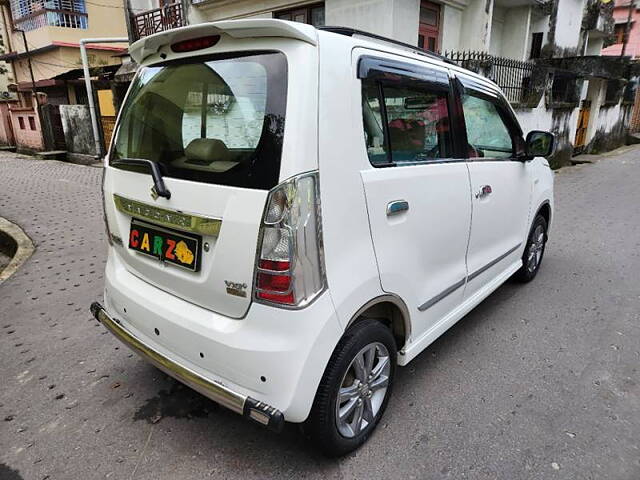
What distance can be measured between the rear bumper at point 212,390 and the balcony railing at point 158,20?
12.6m

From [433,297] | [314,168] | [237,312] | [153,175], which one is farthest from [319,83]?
[433,297]

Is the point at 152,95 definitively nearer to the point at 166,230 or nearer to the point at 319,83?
the point at 166,230

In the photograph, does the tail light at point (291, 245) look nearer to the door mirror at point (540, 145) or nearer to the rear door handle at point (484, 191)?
the rear door handle at point (484, 191)

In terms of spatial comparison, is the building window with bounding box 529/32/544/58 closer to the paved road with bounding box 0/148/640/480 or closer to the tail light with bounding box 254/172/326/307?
the paved road with bounding box 0/148/640/480

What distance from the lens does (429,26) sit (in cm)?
1079

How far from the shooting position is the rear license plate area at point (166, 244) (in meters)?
1.92

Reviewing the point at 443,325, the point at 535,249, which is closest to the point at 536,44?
the point at 535,249

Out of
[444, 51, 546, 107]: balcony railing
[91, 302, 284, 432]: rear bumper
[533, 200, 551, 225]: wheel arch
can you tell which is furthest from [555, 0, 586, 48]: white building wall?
[91, 302, 284, 432]: rear bumper

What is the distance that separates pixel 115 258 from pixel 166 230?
2.14 ft

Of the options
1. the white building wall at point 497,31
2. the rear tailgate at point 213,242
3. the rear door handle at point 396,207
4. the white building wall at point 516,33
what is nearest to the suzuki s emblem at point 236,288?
the rear tailgate at point 213,242

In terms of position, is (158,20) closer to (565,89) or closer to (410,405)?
(565,89)

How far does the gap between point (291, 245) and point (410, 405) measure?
1448mm

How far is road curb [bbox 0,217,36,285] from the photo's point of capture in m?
4.68

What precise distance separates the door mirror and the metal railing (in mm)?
6249
